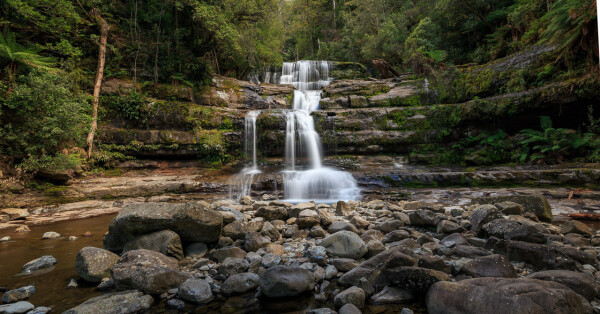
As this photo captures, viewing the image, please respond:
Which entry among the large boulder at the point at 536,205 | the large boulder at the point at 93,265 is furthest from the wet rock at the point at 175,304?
the large boulder at the point at 536,205

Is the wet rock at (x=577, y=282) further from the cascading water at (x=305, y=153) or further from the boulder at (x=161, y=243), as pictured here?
the cascading water at (x=305, y=153)

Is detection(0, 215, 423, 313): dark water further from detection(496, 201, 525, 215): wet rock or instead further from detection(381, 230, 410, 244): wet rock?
detection(496, 201, 525, 215): wet rock

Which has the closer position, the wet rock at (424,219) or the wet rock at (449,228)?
the wet rock at (449,228)

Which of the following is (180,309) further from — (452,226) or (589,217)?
(589,217)

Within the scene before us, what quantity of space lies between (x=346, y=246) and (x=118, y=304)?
2417 millimetres

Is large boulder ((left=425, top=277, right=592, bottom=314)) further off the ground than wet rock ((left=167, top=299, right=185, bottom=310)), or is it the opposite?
large boulder ((left=425, top=277, right=592, bottom=314))

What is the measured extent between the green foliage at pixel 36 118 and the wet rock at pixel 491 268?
33.4 feet

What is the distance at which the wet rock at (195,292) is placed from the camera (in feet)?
7.75

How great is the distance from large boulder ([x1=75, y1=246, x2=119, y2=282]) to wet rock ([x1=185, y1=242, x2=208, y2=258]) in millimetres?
846

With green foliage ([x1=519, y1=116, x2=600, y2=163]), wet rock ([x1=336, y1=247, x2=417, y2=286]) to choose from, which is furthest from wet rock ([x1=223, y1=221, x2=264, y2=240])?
green foliage ([x1=519, y1=116, x2=600, y2=163])

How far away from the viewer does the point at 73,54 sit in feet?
32.5

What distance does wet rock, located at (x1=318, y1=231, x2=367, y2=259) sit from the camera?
10.2ft

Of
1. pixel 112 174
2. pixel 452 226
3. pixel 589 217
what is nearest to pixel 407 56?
pixel 589 217

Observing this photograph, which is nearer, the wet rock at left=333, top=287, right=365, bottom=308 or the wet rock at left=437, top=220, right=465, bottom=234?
the wet rock at left=333, top=287, right=365, bottom=308
